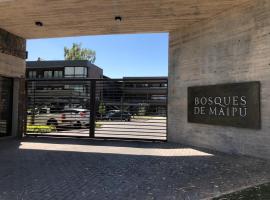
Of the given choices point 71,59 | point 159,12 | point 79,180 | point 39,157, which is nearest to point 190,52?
point 159,12

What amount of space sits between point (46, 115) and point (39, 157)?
764 centimetres

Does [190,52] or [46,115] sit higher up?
[190,52]

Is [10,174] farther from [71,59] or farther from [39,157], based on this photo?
[71,59]

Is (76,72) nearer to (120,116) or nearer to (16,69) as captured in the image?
(120,116)

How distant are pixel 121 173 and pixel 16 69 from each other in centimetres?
878

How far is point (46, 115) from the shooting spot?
17.6 m

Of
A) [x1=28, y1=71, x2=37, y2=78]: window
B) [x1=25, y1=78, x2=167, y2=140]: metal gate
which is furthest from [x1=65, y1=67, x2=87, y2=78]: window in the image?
[x1=25, y1=78, x2=167, y2=140]: metal gate

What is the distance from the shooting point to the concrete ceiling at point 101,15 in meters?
10.7

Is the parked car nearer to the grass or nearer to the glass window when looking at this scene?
the grass

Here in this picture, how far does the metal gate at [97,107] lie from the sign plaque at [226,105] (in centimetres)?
220

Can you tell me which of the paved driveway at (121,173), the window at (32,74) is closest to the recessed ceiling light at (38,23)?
the paved driveway at (121,173)

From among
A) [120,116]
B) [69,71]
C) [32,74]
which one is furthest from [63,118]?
[32,74]

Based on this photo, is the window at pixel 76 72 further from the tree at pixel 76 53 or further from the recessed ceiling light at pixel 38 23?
the recessed ceiling light at pixel 38 23

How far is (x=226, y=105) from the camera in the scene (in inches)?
444
